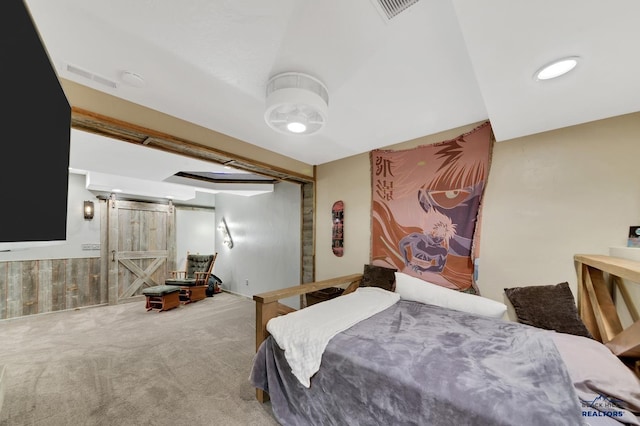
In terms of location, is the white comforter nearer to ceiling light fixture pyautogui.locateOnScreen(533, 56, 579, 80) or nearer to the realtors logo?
the realtors logo

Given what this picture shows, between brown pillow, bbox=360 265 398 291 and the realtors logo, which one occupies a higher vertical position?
brown pillow, bbox=360 265 398 291

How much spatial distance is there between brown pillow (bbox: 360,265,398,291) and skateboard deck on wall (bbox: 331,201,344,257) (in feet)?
1.80

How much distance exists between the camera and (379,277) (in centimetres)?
293

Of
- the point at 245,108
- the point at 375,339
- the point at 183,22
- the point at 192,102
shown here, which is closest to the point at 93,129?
the point at 192,102

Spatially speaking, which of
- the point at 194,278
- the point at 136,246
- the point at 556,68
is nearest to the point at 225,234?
the point at 194,278

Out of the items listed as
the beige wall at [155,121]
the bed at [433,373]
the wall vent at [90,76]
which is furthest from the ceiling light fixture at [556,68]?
the wall vent at [90,76]

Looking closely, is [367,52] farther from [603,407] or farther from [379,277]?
[379,277]

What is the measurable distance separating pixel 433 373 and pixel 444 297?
50.1 inches

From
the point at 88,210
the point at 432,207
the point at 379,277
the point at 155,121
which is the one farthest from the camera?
the point at 88,210

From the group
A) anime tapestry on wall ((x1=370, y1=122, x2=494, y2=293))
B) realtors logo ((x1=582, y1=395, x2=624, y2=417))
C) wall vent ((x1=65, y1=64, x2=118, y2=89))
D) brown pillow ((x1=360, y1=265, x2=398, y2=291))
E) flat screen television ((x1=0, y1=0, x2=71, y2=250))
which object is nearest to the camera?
flat screen television ((x1=0, y1=0, x2=71, y2=250))

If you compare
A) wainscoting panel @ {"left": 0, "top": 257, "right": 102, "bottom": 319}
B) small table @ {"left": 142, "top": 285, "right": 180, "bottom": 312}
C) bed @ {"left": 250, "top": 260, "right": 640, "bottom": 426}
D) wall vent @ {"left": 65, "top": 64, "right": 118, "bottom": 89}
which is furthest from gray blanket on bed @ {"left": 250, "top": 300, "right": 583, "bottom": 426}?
wainscoting panel @ {"left": 0, "top": 257, "right": 102, "bottom": 319}

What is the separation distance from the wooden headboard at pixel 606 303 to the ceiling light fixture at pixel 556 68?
117 cm

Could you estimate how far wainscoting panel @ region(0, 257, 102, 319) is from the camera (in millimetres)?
3846

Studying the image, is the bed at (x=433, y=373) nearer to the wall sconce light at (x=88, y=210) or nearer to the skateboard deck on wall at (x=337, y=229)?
the skateboard deck on wall at (x=337, y=229)
